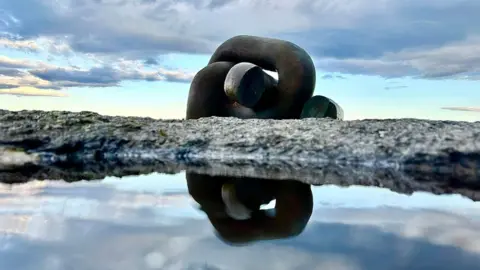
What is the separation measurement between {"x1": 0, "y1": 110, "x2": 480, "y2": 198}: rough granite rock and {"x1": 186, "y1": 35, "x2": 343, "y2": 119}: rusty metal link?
1028mm

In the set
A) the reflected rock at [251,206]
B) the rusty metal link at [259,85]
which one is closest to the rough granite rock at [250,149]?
the reflected rock at [251,206]

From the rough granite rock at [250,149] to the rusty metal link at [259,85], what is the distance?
3.37ft

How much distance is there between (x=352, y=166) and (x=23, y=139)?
5.14 meters

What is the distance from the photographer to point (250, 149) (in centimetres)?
877

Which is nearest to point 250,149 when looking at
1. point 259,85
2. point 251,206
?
point 259,85

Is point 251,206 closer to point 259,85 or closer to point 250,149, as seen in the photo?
point 250,149

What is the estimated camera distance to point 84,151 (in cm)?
905

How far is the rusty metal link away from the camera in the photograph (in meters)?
10.9

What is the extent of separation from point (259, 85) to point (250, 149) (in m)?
2.40

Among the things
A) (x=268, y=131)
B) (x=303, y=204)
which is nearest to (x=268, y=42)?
(x=268, y=131)

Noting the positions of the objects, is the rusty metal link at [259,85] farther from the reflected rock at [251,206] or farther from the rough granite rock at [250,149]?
the reflected rock at [251,206]

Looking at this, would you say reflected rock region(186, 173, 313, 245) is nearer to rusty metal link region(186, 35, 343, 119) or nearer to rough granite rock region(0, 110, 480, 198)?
rough granite rock region(0, 110, 480, 198)

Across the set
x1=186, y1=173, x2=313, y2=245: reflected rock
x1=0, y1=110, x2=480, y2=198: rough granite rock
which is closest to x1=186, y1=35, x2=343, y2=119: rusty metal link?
x1=0, y1=110, x2=480, y2=198: rough granite rock

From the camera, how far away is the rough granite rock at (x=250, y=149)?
22.3 ft
